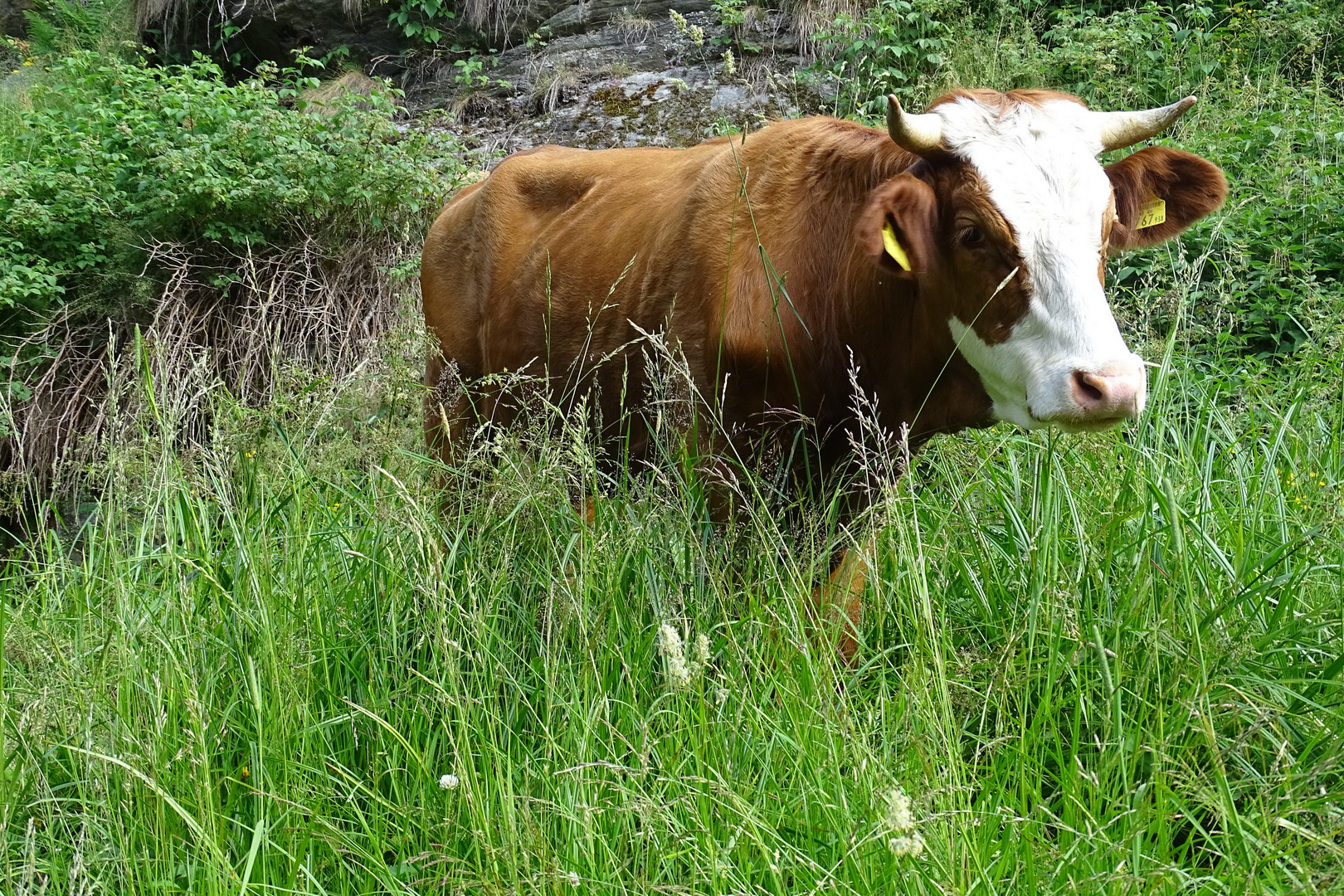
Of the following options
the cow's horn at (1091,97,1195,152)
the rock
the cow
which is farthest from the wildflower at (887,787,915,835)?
the rock

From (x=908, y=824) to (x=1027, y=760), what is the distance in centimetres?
80

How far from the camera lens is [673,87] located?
7.73 metres

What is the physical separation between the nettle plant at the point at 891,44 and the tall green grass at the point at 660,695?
15.1 feet

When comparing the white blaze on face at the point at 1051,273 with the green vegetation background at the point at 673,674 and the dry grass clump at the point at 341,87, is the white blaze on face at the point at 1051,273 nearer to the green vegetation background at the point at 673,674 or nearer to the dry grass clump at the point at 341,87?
the green vegetation background at the point at 673,674

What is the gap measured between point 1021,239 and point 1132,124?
682 mm

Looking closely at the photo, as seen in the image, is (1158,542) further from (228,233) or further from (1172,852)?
(228,233)

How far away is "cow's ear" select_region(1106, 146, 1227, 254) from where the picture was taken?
3.17 meters

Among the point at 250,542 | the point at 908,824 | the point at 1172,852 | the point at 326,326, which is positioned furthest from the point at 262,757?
the point at 326,326

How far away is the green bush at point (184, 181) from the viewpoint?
19.4ft

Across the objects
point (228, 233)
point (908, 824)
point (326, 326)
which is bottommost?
point (326, 326)

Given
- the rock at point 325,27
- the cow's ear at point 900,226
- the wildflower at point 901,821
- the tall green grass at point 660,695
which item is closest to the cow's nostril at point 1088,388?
the tall green grass at point 660,695

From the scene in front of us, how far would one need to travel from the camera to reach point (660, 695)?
7.52 ft

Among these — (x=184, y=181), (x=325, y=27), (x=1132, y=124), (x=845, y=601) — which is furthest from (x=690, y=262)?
(x=325, y=27)

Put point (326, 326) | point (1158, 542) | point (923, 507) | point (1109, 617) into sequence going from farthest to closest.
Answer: point (326, 326)
point (923, 507)
point (1158, 542)
point (1109, 617)
